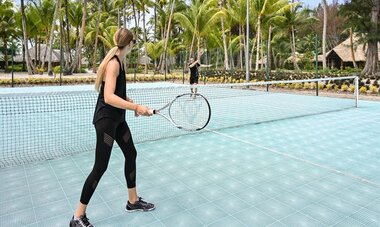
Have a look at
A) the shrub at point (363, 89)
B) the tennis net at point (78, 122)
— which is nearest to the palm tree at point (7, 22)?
the tennis net at point (78, 122)

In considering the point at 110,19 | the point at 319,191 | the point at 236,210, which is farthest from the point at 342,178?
the point at 110,19

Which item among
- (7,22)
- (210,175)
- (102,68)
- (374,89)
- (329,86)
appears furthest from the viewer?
(7,22)

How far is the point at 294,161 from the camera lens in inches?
181

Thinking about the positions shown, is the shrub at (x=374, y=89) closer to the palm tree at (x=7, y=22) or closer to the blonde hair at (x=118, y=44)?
the blonde hair at (x=118, y=44)

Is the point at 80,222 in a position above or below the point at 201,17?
below

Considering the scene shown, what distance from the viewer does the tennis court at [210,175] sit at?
2973 millimetres

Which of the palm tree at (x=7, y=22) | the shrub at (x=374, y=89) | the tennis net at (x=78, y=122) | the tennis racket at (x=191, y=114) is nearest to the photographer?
the tennis net at (x=78, y=122)

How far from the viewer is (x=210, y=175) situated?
13.3 ft

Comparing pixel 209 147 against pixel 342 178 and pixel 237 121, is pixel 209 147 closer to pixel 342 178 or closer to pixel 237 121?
pixel 342 178

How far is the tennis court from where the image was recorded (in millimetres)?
2973

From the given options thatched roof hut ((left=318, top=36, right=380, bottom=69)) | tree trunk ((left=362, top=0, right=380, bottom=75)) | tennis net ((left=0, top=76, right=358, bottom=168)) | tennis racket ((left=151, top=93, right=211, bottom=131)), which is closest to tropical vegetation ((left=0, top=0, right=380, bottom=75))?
tree trunk ((left=362, top=0, right=380, bottom=75))

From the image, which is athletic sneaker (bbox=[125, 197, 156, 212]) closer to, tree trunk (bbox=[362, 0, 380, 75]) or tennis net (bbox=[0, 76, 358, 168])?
tennis net (bbox=[0, 76, 358, 168])

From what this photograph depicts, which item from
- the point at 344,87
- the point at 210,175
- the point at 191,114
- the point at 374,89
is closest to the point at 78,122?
the point at 191,114

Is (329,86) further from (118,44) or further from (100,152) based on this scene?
(100,152)
